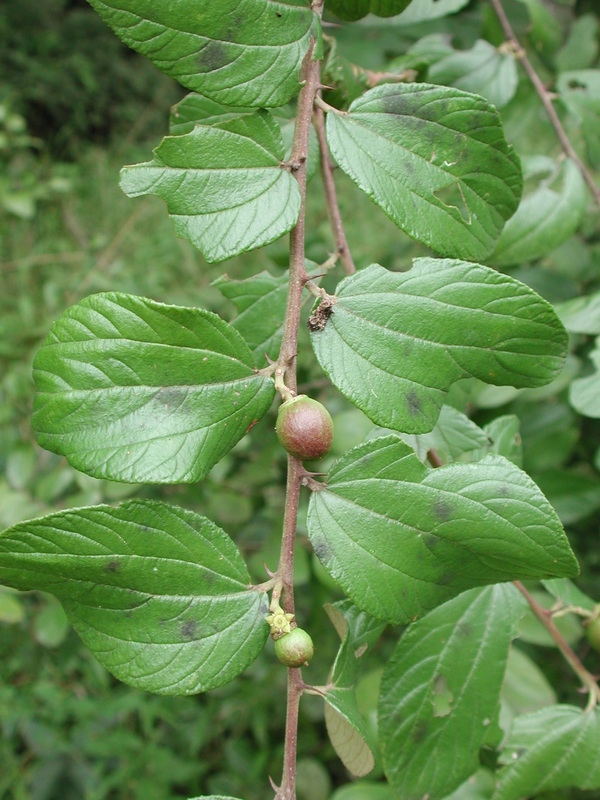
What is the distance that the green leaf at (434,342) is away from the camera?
0.59 m

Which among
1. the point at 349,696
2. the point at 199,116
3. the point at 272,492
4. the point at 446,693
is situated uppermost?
the point at 199,116

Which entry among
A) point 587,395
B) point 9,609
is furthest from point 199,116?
point 9,609

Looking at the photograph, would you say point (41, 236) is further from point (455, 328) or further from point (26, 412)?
point (455, 328)

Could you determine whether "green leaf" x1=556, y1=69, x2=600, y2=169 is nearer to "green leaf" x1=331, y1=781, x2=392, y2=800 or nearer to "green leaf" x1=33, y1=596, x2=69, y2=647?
"green leaf" x1=331, y1=781, x2=392, y2=800

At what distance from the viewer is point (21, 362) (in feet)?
6.08

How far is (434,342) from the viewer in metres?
0.59

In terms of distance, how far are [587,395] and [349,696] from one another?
1.78ft

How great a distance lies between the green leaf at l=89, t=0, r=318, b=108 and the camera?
57 cm

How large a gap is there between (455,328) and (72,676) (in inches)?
67.0

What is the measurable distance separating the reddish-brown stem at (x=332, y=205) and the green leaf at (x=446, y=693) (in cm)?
39

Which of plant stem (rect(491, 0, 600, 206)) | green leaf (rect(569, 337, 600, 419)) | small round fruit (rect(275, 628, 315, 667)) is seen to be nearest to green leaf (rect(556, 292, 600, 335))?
green leaf (rect(569, 337, 600, 419))

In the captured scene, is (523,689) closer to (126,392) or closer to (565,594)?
(565,594)

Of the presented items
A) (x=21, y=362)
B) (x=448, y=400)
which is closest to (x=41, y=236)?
(x=21, y=362)

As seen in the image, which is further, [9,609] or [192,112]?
[9,609]
